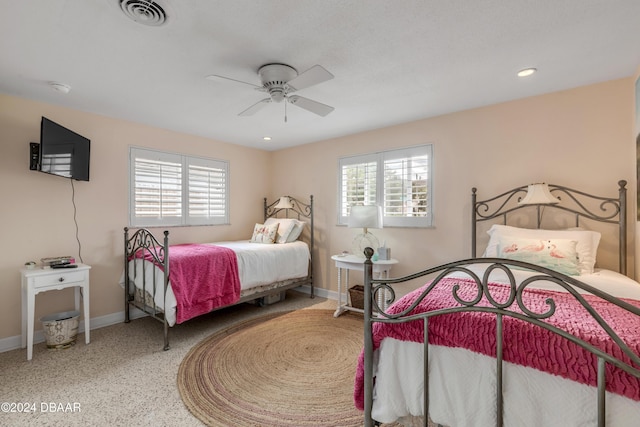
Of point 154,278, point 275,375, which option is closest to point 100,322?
point 154,278

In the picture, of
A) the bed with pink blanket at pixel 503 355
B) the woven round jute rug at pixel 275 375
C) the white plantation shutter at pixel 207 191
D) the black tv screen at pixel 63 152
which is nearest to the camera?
the bed with pink blanket at pixel 503 355

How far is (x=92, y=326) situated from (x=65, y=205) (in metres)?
1.35

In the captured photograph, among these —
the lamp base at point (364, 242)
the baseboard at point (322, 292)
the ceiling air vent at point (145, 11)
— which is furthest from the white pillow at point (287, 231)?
the ceiling air vent at point (145, 11)

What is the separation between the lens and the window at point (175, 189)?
12.1 ft

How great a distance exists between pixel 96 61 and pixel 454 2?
2461 mm

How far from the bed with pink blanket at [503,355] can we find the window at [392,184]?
1864 mm

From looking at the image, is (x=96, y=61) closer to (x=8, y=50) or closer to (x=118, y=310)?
(x=8, y=50)

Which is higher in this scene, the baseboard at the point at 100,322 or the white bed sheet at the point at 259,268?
the white bed sheet at the point at 259,268

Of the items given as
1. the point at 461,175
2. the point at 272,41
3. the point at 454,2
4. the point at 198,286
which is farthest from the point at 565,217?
the point at 198,286

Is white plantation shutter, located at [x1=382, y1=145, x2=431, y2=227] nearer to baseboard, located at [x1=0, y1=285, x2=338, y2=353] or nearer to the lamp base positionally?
the lamp base

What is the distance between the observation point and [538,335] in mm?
1145

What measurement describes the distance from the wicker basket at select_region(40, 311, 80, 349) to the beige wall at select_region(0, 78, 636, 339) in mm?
351

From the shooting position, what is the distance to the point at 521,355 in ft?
3.72

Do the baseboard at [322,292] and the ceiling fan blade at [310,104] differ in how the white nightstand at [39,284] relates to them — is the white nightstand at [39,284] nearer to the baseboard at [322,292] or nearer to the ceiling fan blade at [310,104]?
the ceiling fan blade at [310,104]
